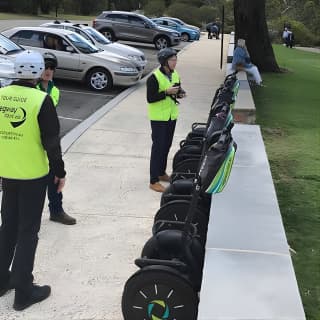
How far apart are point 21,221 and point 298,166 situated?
5.37 metres

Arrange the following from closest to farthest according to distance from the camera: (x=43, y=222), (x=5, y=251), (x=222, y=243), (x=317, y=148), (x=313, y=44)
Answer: (x=222, y=243)
(x=5, y=251)
(x=43, y=222)
(x=317, y=148)
(x=313, y=44)

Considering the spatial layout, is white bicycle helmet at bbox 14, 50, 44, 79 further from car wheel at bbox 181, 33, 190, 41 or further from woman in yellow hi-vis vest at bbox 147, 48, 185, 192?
car wheel at bbox 181, 33, 190, 41

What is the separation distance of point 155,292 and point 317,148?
6.70m

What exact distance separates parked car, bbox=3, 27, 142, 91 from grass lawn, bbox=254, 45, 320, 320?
3.83 meters

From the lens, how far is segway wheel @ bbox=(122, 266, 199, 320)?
3596 millimetres

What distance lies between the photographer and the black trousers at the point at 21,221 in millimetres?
4039

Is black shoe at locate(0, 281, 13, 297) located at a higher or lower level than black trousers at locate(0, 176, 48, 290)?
lower

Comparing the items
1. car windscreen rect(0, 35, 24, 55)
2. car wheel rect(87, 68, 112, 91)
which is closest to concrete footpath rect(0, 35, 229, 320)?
car windscreen rect(0, 35, 24, 55)

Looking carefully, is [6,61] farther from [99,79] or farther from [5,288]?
[5,288]

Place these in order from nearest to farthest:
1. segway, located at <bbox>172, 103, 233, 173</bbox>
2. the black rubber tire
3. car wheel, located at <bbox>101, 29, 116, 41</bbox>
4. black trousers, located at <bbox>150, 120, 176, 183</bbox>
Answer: the black rubber tire → segway, located at <bbox>172, 103, 233, 173</bbox> → black trousers, located at <bbox>150, 120, 176, 183</bbox> → car wheel, located at <bbox>101, 29, 116, 41</bbox>

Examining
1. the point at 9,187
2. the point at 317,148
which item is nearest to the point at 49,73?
the point at 9,187

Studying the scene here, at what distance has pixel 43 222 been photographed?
5926 millimetres

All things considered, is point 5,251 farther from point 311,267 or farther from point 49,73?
point 311,267

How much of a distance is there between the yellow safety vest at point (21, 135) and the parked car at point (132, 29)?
26955 mm
